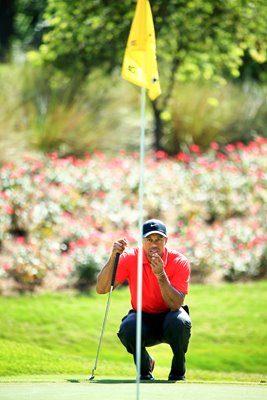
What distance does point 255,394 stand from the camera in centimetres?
611

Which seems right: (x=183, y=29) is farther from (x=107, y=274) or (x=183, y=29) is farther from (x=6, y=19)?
(x=6, y=19)

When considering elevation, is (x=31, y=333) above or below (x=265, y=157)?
below

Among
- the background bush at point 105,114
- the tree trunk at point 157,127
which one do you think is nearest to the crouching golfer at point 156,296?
the background bush at point 105,114

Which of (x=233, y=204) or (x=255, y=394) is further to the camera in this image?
(x=233, y=204)

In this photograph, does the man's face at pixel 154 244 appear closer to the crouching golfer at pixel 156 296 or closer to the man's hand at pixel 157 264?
the crouching golfer at pixel 156 296

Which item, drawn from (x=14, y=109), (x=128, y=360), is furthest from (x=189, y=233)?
(x=14, y=109)

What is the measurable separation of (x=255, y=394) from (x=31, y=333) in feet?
15.4

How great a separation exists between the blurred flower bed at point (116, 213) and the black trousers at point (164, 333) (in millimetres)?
4413

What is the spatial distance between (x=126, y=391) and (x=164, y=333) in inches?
39.2

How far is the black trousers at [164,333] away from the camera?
7070 millimetres

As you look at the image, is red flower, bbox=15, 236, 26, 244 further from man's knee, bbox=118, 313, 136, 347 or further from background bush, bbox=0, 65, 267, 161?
man's knee, bbox=118, 313, 136, 347

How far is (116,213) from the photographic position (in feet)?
44.3

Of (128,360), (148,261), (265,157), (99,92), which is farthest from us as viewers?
(99,92)

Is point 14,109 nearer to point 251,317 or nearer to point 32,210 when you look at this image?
point 32,210
